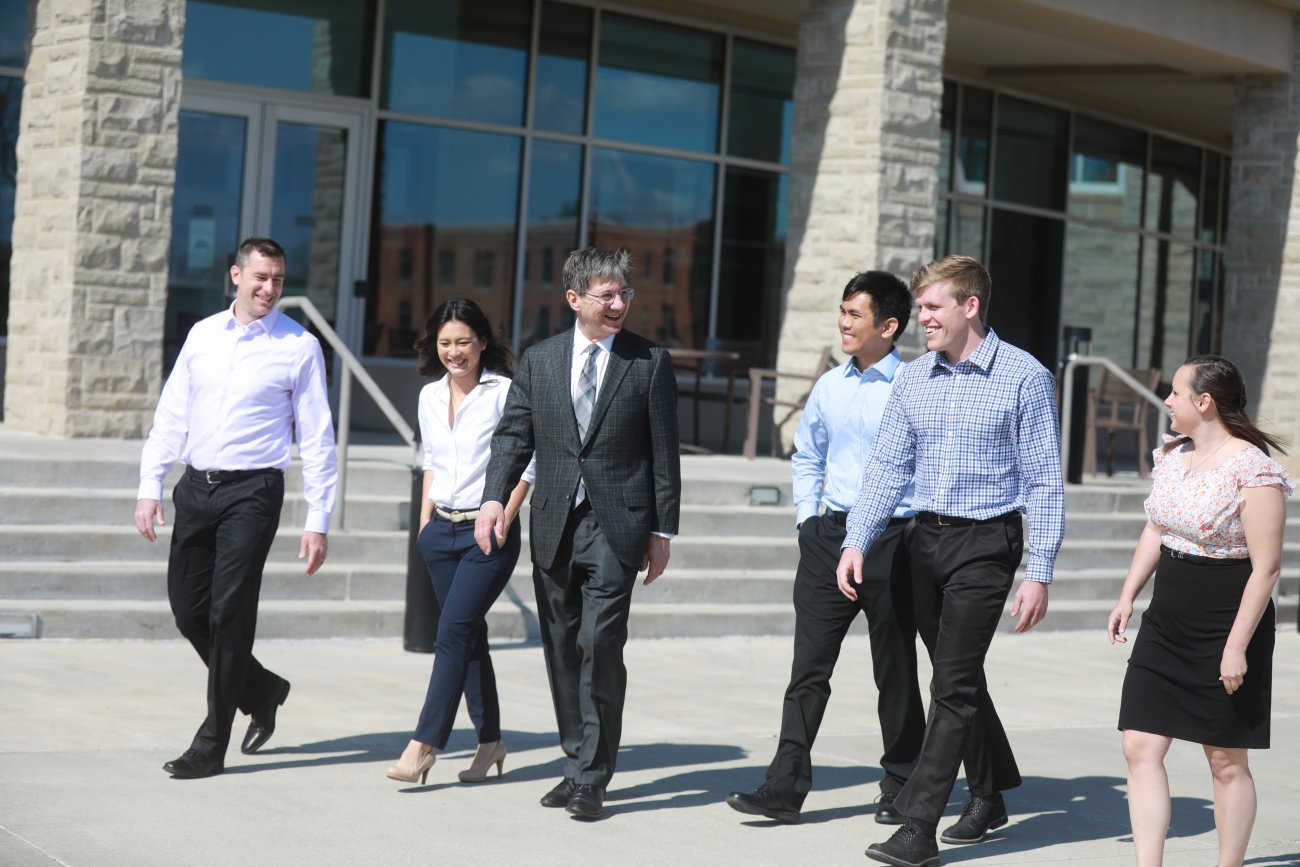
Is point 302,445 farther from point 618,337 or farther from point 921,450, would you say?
point 921,450

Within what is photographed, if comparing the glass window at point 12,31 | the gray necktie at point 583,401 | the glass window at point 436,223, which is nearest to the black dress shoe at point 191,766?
the gray necktie at point 583,401

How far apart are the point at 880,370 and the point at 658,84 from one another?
11.2m

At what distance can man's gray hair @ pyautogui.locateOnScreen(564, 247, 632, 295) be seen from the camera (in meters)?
5.91

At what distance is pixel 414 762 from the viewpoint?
614 cm

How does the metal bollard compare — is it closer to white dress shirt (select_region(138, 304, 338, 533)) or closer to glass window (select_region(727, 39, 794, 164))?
white dress shirt (select_region(138, 304, 338, 533))

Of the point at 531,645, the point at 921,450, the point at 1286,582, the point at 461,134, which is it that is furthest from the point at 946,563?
the point at 461,134

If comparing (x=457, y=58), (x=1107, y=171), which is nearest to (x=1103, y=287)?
(x=1107, y=171)

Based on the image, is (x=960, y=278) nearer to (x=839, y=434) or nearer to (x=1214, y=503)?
(x=839, y=434)

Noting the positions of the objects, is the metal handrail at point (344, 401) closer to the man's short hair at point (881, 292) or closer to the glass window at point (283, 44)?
the man's short hair at point (881, 292)

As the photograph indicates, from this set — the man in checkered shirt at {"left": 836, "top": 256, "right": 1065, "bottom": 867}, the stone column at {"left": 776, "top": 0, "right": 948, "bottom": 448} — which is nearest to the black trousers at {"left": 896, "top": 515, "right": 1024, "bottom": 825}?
the man in checkered shirt at {"left": 836, "top": 256, "right": 1065, "bottom": 867}

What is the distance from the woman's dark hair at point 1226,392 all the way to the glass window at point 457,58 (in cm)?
1117

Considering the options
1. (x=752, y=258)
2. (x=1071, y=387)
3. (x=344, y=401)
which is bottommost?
(x=344, y=401)

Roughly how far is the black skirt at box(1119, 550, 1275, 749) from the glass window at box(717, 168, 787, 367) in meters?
12.3

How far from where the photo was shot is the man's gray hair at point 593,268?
233 inches
